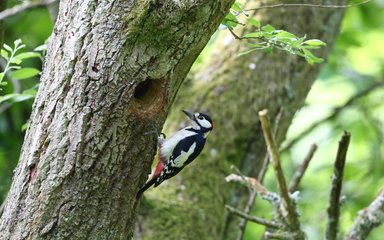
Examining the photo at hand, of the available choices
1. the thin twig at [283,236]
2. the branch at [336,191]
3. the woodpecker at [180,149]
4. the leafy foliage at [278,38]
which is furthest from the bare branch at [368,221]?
the leafy foliage at [278,38]

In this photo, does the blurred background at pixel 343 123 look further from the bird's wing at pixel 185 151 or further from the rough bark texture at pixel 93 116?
the rough bark texture at pixel 93 116

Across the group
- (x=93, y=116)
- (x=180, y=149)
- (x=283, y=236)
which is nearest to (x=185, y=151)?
(x=180, y=149)

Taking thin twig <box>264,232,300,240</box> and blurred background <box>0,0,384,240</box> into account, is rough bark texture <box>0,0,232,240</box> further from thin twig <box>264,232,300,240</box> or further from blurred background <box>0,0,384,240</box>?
blurred background <box>0,0,384,240</box>

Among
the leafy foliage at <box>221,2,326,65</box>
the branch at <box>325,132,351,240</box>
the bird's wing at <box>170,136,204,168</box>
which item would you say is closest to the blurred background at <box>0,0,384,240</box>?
the bird's wing at <box>170,136,204,168</box>

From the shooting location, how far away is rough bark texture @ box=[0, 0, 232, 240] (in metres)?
2.80

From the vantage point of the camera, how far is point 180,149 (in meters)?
4.06

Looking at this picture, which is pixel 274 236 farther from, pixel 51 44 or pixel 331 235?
pixel 51 44

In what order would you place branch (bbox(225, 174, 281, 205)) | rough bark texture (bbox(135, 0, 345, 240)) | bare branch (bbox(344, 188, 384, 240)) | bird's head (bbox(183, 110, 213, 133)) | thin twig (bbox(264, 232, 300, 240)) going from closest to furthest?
1. thin twig (bbox(264, 232, 300, 240))
2. branch (bbox(225, 174, 281, 205))
3. bare branch (bbox(344, 188, 384, 240))
4. bird's head (bbox(183, 110, 213, 133))
5. rough bark texture (bbox(135, 0, 345, 240))

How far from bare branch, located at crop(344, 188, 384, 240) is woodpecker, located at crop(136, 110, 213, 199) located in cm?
100

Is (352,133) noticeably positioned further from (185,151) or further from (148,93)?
(148,93)

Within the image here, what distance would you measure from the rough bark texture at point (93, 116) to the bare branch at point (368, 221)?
1.60 metres

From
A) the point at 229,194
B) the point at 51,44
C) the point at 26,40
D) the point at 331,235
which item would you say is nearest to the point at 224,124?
the point at 229,194

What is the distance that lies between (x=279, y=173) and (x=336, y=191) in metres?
0.40

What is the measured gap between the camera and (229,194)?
16.2 feet
